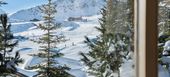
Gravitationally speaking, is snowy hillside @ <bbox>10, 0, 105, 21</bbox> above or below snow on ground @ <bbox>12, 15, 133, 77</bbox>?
above

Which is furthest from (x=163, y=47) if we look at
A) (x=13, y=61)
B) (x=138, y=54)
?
(x=13, y=61)

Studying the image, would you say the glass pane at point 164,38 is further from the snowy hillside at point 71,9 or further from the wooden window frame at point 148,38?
A: the snowy hillside at point 71,9

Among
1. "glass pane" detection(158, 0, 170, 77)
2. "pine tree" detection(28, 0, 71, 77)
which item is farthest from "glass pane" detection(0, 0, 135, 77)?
"glass pane" detection(158, 0, 170, 77)

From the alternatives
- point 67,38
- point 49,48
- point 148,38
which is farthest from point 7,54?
point 148,38

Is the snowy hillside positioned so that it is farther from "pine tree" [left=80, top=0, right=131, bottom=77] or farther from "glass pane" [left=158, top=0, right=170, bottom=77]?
"glass pane" [left=158, top=0, right=170, bottom=77]

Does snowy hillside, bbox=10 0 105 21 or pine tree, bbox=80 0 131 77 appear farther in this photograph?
pine tree, bbox=80 0 131 77

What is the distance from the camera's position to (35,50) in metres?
1.62

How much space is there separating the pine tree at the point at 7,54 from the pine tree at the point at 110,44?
1.29ft

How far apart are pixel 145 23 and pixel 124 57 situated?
0.23 meters

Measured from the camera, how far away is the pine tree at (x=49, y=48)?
5.33ft

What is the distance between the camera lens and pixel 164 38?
71.2 inches

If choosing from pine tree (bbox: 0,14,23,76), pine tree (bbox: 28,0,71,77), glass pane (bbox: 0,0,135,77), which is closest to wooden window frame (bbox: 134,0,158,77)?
glass pane (bbox: 0,0,135,77)

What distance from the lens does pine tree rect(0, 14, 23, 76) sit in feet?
5.16

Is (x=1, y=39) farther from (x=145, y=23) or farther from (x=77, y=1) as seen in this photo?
(x=145, y=23)
